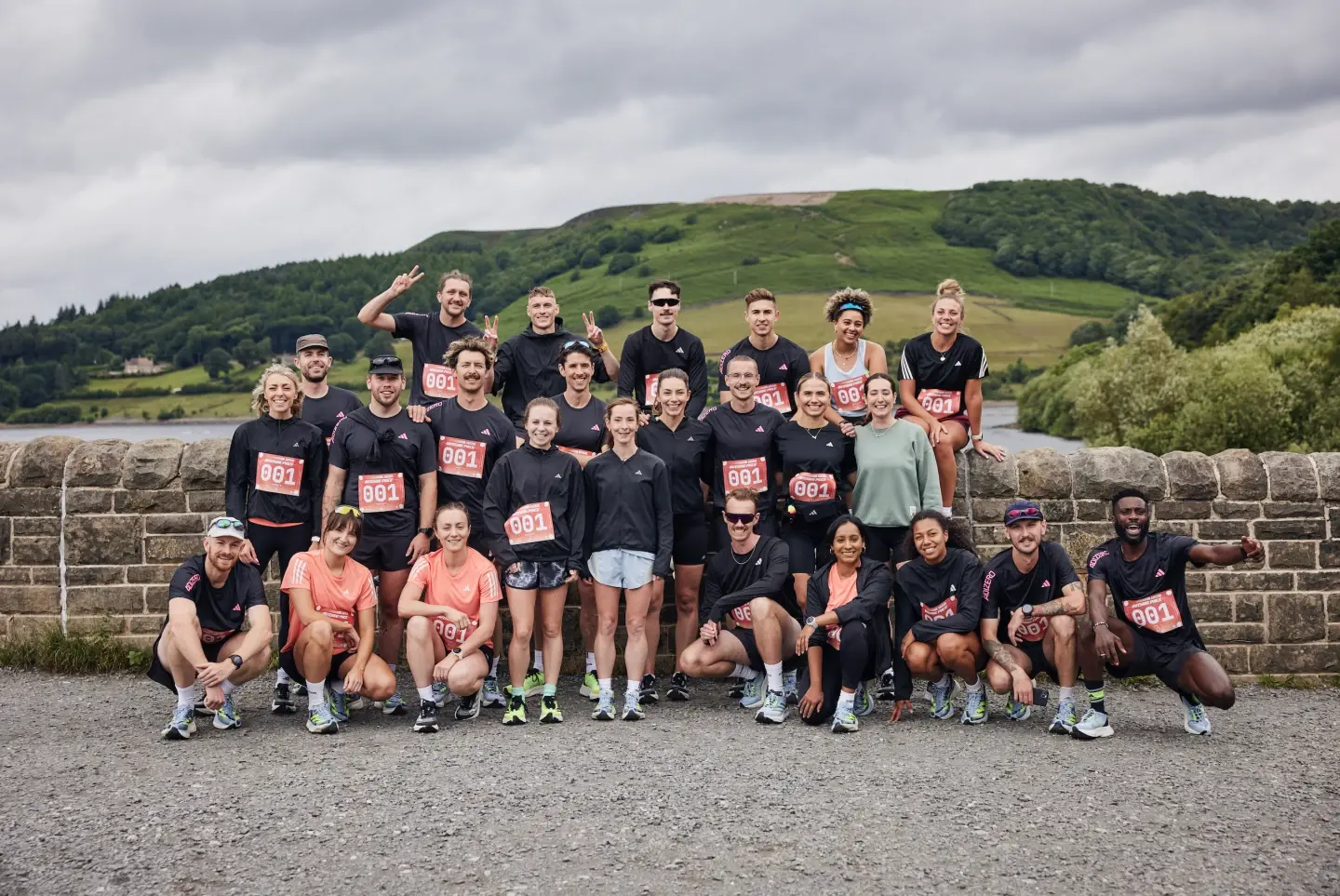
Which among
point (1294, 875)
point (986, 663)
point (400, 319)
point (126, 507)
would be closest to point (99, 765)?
point (126, 507)

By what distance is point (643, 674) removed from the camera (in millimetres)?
7930

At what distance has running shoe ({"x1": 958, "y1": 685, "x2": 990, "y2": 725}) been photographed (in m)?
7.36

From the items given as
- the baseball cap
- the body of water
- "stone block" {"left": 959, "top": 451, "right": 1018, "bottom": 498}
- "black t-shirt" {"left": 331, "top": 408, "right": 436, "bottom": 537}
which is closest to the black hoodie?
"black t-shirt" {"left": 331, "top": 408, "right": 436, "bottom": 537}

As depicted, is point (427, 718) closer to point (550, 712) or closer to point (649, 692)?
point (550, 712)

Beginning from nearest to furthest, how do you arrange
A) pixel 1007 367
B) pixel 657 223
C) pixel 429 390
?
pixel 429 390 → pixel 1007 367 → pixel 657 223

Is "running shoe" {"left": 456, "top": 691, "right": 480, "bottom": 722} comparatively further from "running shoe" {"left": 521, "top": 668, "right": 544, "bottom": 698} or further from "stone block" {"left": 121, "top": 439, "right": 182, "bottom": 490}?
"stone block" {"left": 121, "top": 439, "right": 182, "bottom": 490}

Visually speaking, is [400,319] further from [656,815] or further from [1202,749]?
[1202,749]

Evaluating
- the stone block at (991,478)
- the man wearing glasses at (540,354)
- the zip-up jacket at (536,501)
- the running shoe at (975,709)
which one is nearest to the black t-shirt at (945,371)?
the stone block at (991,478)

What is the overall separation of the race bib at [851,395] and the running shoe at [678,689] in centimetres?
221

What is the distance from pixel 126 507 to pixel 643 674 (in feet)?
13.9

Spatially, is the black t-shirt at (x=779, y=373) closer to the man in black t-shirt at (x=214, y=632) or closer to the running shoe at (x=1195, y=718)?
the running shoe at (x=1195, y=718)

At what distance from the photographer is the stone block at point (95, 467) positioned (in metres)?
8.99

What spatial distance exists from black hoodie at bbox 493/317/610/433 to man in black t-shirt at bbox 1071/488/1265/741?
Answer: 3790 millimetres

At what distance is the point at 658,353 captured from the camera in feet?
28.3
